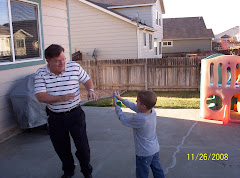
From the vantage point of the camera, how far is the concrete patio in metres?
3.60

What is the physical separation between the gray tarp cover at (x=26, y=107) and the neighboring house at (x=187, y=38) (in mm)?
31165

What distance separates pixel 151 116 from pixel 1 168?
268cm

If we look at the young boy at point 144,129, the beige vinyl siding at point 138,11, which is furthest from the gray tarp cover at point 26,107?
the beige vinyl siding at point 138,11

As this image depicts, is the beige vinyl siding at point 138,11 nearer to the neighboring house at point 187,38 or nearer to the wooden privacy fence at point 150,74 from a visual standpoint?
the wooden privacy fence at point 150,74

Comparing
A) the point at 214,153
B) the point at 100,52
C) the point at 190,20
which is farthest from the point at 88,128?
the point at 190,20

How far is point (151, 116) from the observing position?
108 inches

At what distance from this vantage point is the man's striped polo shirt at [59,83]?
9.55 ft

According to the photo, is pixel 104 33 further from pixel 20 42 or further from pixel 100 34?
pixel 20 42

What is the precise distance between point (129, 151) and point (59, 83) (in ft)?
6.68

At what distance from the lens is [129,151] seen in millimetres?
4301

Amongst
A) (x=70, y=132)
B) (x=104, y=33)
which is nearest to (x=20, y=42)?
(x=70, y=132)

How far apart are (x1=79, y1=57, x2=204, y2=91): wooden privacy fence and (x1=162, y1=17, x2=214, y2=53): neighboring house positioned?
2393 cm

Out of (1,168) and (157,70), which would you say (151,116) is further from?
(157,70)

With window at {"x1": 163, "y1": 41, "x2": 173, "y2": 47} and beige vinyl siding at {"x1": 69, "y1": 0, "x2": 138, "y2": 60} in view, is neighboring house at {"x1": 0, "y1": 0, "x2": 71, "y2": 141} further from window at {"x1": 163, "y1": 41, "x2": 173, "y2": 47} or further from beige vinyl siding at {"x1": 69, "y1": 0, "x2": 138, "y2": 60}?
window at {"x1": 163, "y1": 41, "x2": 173, "y2": 47}
